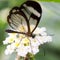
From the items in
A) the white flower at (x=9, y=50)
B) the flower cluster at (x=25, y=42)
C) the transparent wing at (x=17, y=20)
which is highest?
the transparent wing at (x=17, y=20)

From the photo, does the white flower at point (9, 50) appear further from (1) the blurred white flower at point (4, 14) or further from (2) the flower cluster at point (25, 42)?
(1) the blurred white flower at point (4, 14)

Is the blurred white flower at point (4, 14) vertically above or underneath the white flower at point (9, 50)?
above

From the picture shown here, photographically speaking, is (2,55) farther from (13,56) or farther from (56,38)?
(56,38)

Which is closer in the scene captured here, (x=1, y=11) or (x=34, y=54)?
(x=34, y=54)

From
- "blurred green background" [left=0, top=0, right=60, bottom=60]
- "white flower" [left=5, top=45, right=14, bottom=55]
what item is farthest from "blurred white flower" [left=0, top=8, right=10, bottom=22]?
"white flower" [left=5, top=45, right=14, bottom=55]

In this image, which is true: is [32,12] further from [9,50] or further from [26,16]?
[9,50]

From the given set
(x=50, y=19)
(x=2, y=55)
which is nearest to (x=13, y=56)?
(x=2, y=55)

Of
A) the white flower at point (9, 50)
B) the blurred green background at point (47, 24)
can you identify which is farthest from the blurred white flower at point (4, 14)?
the white flower at point (9, 50)
